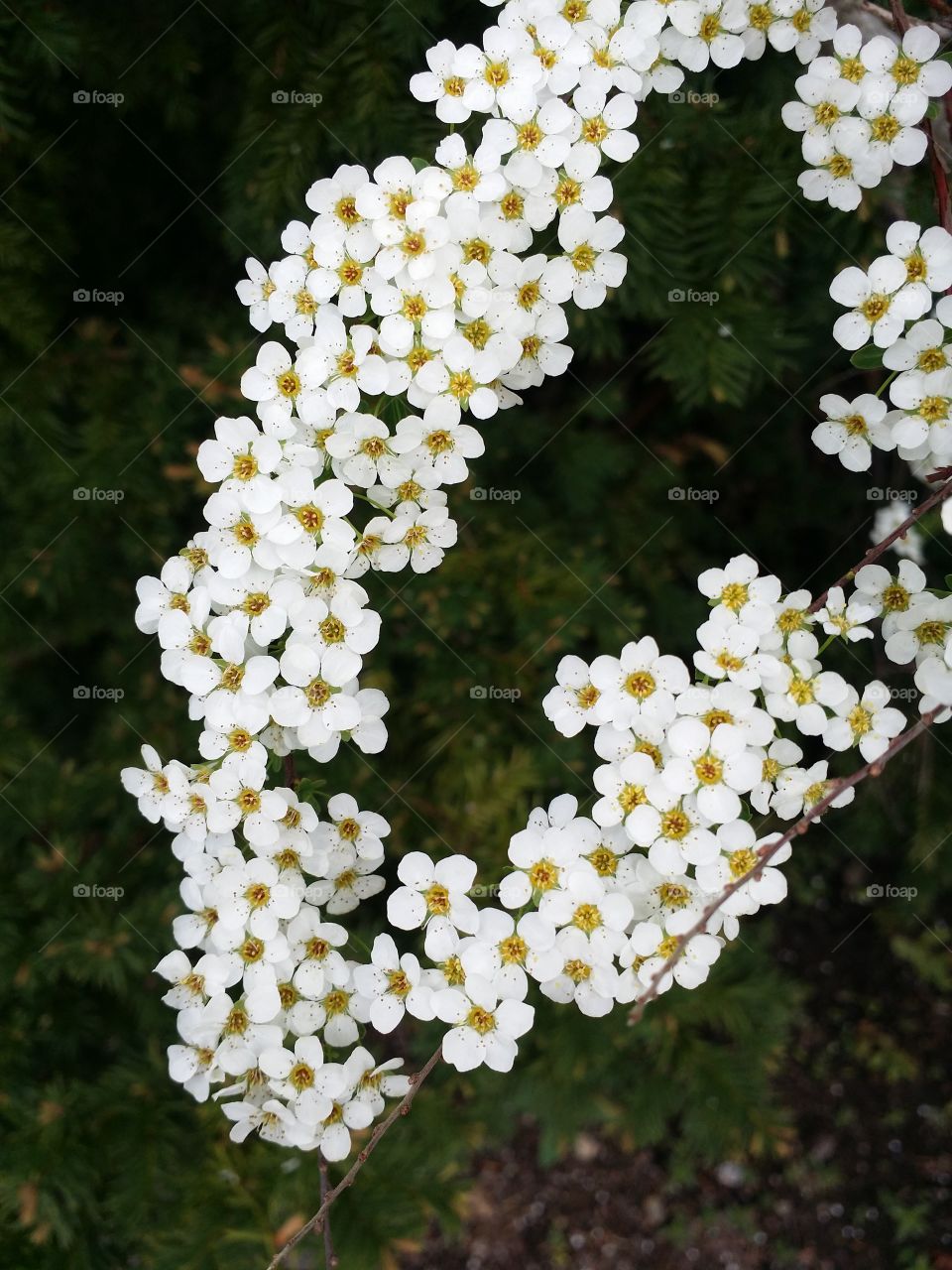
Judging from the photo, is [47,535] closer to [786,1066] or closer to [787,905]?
[787,905]

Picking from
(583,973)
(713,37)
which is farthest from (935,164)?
(583,973)

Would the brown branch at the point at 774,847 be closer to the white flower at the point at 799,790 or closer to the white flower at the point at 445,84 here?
the white flower at the point at 799,790

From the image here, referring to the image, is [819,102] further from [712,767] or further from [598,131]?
[712,767]

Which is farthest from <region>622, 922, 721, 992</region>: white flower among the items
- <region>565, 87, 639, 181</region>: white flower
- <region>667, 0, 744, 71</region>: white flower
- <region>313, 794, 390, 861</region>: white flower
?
<region>667, 0, 744, 71</region>: white flower

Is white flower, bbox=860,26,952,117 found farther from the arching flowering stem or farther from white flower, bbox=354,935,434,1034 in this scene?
white flower, bbox=354,935,434,1034

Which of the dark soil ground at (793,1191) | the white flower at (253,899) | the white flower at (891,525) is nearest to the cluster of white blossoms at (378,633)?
the white flower at (253,899)

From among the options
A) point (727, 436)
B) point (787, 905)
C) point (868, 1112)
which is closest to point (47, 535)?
point (727, 436)

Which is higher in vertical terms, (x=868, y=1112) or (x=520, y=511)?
(x=520, y=511)
